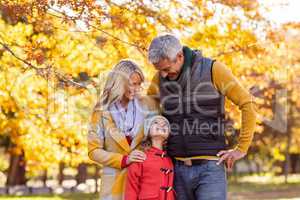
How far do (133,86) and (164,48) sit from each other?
16.2 inches

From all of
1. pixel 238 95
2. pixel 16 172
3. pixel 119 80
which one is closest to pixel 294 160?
pixel 16 172

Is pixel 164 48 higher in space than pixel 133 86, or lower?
higher

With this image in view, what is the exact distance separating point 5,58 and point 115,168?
5466mm

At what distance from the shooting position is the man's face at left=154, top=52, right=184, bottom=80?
382cm

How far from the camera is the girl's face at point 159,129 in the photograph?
395 cm

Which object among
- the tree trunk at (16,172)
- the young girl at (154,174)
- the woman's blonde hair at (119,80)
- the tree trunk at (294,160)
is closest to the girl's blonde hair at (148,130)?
the young girl at (154,174)

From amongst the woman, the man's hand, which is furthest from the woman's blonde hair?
the man's hand

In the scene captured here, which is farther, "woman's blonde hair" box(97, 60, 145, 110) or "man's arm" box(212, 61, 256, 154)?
"woman's blonde hair" box(97, 60, 145, 110)

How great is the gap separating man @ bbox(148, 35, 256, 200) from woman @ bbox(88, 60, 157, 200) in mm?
237

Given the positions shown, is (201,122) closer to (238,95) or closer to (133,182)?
(238,95)

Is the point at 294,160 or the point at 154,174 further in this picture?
the point at 294,160

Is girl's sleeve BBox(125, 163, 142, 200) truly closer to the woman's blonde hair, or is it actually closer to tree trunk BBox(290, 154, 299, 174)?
the woman's blonde hair

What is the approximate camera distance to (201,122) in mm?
3887

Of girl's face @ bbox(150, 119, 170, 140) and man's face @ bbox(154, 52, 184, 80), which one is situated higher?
man's face @ bbox(154, 52, 184, 80)
